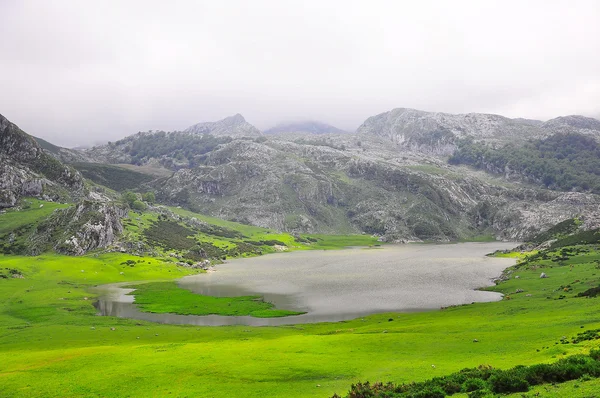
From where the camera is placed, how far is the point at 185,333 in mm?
62156

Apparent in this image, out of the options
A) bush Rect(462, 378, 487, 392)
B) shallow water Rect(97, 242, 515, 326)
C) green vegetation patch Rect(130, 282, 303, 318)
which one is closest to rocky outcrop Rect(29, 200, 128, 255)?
shallow water Rect(97, 242, 515, 326)

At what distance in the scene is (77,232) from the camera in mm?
179125

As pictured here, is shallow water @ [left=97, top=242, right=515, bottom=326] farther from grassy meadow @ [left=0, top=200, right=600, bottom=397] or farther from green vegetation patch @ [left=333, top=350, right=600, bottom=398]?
green vegetation patch @ [left=333, top=350, right=600, bottom=398]

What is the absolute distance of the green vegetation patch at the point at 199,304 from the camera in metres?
85.1

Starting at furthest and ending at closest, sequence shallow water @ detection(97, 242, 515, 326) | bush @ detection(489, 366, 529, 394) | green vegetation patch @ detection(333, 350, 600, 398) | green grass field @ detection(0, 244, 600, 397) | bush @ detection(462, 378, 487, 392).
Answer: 1. shallow water @ detection(97, 242, 515, 326)
2. green grass field @ detection(0, 244, 600, 397)
3. bush @ detection(462, 378, 487, 392)
4. green vegetation patch @ detection(333, 350, 600, 398)
5. bush @ detection(489, 366, 529, 394)

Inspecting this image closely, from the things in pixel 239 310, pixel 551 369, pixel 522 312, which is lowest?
pixel 239 310

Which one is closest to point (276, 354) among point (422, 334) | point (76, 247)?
point (422, 334)

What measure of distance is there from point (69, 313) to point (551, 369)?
87292 millimetres

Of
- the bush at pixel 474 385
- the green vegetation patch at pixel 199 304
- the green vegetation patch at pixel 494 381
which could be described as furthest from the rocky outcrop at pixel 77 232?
the bush at pixel 474 385

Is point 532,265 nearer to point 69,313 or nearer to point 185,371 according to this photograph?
point 185,371

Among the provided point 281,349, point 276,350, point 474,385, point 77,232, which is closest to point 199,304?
point 281,349

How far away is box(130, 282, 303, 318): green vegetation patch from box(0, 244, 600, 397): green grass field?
15398 millimetres

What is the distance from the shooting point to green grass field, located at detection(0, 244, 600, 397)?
99.7ft

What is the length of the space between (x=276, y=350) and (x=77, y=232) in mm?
170294
